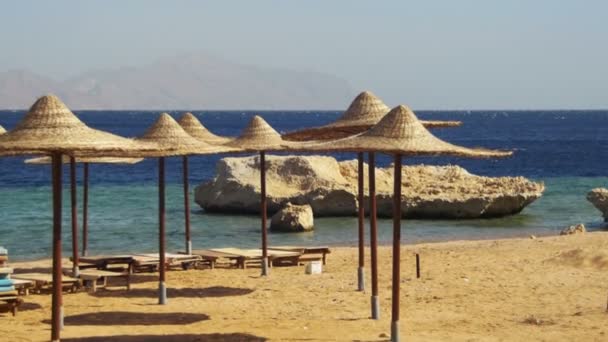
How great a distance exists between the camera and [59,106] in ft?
47.8

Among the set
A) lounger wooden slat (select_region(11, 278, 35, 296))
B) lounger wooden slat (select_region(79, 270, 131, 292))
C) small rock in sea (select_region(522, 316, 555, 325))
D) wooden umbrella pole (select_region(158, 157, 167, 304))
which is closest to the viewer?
small rock in sea (select_region(522, 316, 555, 325))

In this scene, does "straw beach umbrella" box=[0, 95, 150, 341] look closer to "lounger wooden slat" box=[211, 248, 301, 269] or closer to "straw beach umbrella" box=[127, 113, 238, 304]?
"straw beach umbrella" box=[127, 113, 238, 304]

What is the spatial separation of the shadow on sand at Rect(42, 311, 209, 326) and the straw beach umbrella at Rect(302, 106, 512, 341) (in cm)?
353

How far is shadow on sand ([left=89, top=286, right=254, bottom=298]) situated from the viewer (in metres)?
19.4

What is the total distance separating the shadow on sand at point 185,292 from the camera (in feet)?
63.7

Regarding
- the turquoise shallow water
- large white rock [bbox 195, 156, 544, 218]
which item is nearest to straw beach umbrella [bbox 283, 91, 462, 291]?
the turquoise shallow water

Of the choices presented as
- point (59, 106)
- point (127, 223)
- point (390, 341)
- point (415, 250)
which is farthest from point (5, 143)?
point (127, 223)

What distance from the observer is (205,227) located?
3472cm

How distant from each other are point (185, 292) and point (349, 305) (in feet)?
11.1

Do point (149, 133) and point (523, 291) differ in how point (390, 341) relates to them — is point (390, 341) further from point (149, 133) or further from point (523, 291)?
point (149, 133)

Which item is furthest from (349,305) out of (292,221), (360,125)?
(292,221)

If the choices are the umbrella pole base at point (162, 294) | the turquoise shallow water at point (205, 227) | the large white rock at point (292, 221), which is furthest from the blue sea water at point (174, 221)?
the umbrella pole base at point (162, 294)

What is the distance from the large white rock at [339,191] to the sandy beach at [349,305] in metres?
12.3

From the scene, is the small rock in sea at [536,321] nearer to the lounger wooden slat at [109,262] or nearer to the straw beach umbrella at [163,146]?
the straw beach umbrella at [163,146]
